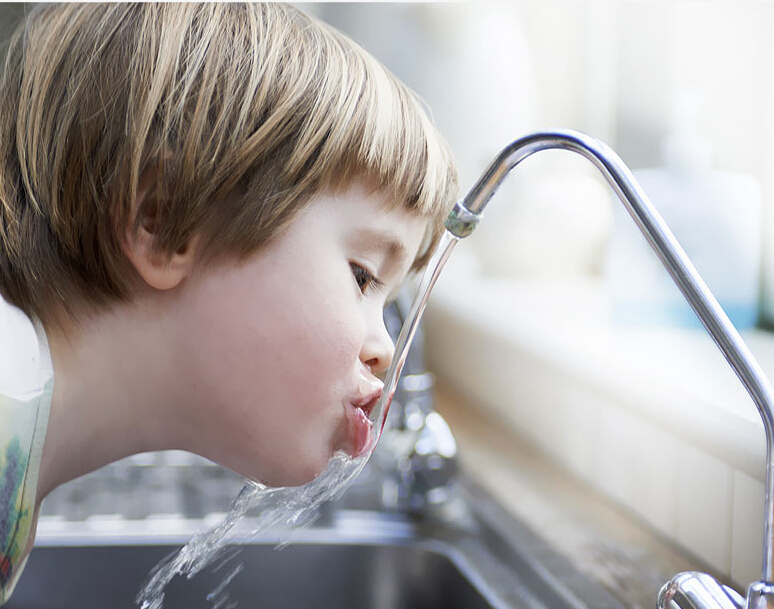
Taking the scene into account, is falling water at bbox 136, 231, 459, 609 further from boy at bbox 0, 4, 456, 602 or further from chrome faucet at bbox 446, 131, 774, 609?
chrome faucet at bbox 446, 131, 774, 609

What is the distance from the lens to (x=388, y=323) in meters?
0.90

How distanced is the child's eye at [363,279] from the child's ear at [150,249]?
0.10 metres

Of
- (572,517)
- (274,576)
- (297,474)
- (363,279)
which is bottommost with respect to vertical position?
(274,576)

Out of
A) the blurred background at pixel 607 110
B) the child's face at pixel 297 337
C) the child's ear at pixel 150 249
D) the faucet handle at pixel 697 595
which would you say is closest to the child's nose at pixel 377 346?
the child's face at pixel 297 337

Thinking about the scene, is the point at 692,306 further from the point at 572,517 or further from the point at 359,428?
the point at 572,517

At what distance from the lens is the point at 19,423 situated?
0.51 metres

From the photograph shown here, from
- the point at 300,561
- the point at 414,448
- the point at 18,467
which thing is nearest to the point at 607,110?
the point at 414,448

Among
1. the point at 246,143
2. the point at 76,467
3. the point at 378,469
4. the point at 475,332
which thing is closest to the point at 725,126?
the point at 475,332

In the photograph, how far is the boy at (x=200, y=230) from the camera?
1.73 feet

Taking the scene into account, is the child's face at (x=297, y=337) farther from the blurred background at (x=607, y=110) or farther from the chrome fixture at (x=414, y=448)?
the blurred background at (x=607, y=110)

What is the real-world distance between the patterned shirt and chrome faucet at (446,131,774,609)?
0.96 ft

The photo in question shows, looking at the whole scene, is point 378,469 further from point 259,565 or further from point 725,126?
point 725,126

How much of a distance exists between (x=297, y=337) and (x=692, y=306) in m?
0.24

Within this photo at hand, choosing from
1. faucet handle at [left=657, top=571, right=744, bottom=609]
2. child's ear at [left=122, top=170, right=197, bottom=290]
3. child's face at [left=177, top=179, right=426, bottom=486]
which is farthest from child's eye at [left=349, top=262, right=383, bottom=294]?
faucet handle at [left=657, top=571, right=744, bottom=609]
